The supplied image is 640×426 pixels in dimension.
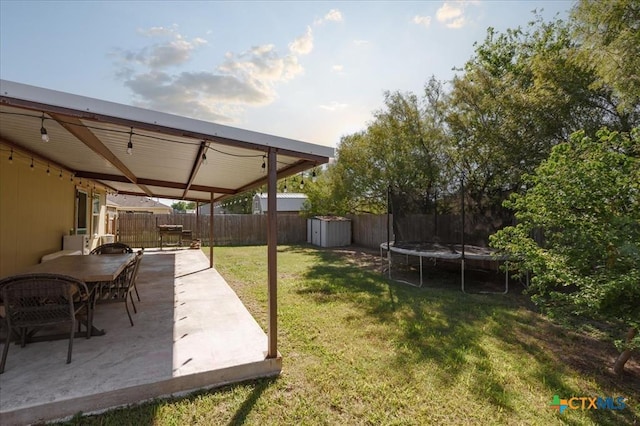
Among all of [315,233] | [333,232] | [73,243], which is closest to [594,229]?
[73,243]

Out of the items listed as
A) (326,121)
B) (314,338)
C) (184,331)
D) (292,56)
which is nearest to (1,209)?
(184,331)

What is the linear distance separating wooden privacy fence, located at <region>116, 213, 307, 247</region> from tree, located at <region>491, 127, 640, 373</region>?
12.7 metres

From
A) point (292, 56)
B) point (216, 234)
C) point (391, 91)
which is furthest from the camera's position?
point (216, 234)

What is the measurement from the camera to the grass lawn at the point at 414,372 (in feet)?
7.72

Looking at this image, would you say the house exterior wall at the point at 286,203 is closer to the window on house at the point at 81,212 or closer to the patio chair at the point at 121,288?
the window on house at the point at 81,212

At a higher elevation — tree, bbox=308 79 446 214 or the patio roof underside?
tree, bbox=308 79 446 214

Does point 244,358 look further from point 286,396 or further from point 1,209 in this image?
point 1,209

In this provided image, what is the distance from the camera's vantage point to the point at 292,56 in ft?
22.1

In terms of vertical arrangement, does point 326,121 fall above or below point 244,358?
above

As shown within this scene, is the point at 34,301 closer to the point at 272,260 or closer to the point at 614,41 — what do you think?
the point at 272,260

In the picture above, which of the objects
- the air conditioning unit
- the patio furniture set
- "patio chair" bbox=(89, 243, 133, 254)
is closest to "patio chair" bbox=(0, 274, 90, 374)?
the patio furniture set

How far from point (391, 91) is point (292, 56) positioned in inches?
189

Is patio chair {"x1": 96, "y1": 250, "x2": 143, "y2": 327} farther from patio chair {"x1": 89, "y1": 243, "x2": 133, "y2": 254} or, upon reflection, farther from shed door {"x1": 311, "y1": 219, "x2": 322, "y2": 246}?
shed door {"x1": 311, "y1": 219, "x2": 322, "y2": 246}

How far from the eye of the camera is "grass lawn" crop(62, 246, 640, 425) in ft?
7.72
